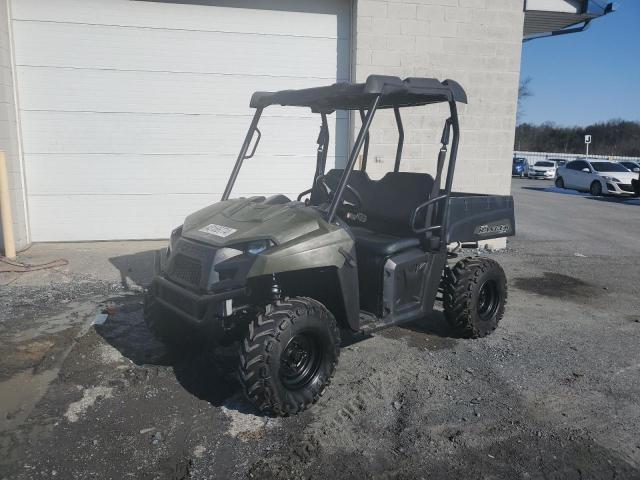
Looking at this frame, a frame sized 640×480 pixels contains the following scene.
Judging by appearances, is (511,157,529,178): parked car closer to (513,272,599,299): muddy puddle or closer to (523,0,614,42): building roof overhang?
(523,0,614,42): building roof overhang

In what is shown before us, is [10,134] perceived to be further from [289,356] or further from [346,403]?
[346,403]

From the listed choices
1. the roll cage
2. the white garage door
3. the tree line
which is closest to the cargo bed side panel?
the roll cage

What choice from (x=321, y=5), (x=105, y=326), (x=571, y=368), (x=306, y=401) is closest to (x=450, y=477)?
(x=306, y=401)

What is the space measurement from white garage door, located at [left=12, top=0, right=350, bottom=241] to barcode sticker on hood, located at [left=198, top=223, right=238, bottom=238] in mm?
4678

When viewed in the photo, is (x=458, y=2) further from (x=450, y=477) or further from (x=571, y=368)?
(x=450, y=477)

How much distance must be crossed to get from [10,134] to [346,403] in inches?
245

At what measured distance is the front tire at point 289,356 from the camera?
311 cm

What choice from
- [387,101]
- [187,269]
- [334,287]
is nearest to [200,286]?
[187,269]

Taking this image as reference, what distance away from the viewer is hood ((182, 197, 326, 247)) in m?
3.39

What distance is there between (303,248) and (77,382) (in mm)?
1885

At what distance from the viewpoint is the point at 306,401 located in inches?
132

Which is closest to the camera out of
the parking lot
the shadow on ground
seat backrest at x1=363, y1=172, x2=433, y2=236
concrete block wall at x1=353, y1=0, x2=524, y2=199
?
the parking lot

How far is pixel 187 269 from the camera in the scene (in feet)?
11.5

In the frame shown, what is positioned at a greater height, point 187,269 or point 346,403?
point 187,269
